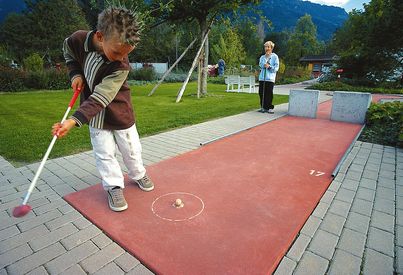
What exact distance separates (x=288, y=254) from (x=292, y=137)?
11.9 feet

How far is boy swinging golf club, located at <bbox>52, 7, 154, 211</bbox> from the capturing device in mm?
2055

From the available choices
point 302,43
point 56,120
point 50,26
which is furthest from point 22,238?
point 302,43

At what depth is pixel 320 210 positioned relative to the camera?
262 centimetres

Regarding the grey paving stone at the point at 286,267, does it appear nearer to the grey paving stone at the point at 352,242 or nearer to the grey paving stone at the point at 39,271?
the grey paving stone at the point at 352,242

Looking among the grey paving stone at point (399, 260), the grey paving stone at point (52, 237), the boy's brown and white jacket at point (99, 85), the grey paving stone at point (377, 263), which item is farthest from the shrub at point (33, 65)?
the grey paving stone at point (399, 260)

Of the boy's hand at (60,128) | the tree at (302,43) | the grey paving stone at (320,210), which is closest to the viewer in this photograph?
the boy's hand at (60,128)

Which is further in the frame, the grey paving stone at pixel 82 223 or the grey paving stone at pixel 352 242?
the grey paving stone at pixel 82 223

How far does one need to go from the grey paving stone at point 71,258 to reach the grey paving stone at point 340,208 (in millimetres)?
2235

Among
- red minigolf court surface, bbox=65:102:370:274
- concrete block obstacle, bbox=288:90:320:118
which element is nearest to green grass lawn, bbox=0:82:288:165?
concrete block obstacle, bbox=288:90:320:118

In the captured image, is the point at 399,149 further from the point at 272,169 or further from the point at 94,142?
the point at 94,142

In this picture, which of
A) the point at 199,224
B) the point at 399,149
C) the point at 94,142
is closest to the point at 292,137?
the point at 399,149

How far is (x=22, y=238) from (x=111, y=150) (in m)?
1.00

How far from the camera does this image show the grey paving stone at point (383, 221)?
2359 mm

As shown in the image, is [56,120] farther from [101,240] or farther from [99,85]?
[101,240]
